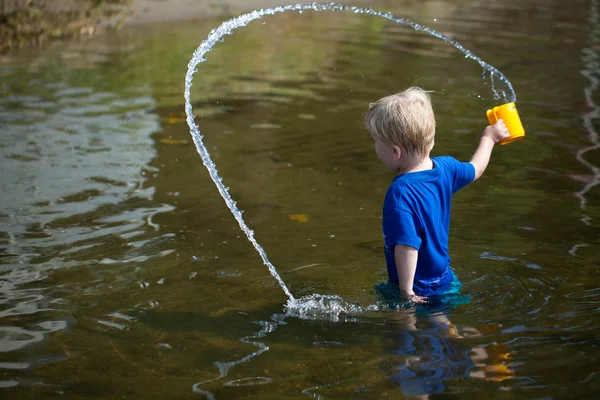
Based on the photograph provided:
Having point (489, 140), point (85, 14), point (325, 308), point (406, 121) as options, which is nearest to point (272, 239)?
point (325, 308)

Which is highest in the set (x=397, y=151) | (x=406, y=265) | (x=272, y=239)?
(x=397, y=151)

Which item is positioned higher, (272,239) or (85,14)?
(85,14)

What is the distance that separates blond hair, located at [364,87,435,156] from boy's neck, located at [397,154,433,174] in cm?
3

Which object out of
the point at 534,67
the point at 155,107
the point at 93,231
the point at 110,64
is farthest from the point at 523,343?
the point at 110,64

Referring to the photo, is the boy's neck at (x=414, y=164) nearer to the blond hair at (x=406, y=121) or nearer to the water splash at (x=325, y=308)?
the blond hair at (x=406, y=121)

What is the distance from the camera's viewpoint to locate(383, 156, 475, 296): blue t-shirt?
3623mm

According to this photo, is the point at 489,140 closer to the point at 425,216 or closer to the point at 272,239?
the point at 425,216

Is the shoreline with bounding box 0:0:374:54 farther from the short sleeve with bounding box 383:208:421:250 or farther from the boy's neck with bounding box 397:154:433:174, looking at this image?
the short sleeve with bounding box 383:208:421:250

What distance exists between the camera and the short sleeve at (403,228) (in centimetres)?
360

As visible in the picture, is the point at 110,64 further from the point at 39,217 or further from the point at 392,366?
the point at 392,366

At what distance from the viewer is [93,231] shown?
5406 millimetres

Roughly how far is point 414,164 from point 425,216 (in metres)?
0.24

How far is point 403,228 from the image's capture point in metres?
3.61

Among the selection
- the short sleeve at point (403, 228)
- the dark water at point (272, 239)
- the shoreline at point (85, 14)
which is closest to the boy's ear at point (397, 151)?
the short sleeve at point (403, 228)
